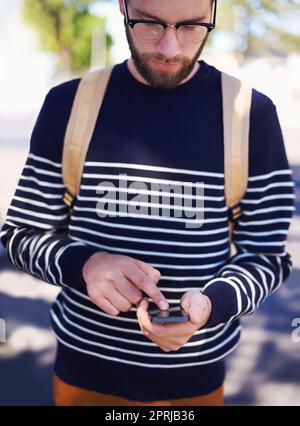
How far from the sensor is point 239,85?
124 centimetres

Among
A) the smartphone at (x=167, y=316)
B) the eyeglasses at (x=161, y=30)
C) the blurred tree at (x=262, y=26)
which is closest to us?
the smartphone at (x=167, y=316)

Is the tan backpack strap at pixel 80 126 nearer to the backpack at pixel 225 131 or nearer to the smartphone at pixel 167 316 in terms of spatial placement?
the backpack at pixel 225 131

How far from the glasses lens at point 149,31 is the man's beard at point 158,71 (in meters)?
0.03

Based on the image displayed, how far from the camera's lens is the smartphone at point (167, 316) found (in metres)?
1.00

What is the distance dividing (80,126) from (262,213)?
0.45 m

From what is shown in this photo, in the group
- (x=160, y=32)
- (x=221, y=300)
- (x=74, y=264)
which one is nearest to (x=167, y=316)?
(x=221, y=300)

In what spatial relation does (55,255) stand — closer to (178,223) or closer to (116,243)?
(116,243)

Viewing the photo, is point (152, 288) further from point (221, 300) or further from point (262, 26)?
point (262, 26)

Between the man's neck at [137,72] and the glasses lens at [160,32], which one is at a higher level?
the glasses lens at [160,32]

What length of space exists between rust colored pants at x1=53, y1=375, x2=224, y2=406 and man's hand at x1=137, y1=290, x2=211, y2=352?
0.29m

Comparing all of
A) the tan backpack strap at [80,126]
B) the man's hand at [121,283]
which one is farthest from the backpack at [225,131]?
the man's hand at [121,283]

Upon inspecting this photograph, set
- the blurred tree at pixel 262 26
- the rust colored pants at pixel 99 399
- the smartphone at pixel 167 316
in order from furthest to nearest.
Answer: the blurred tree at pixel 262 26 → the rust colored pants at pixel 99 399 → the smartphone at pixel 167 316

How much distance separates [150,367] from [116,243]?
0.29 metres
